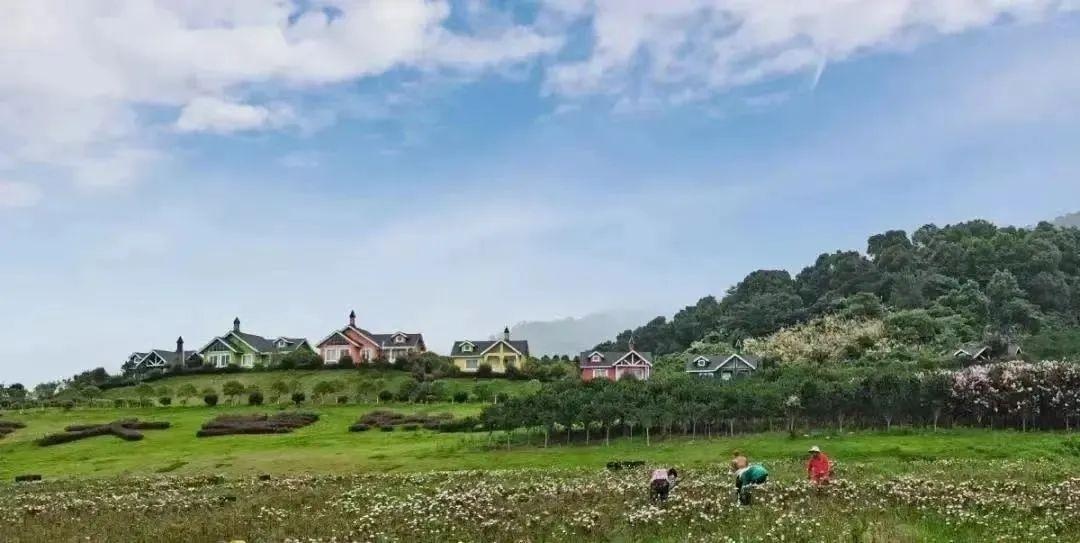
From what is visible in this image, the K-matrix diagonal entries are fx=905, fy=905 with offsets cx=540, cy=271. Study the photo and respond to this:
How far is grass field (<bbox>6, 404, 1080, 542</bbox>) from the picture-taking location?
64.7 feet

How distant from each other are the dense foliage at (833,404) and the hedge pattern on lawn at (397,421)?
13350 mm

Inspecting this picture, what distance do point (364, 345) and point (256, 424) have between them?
220 feet

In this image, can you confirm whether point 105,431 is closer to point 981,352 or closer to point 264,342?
point 264,342

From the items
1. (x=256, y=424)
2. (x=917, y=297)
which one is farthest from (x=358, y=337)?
(x=917, y=297)

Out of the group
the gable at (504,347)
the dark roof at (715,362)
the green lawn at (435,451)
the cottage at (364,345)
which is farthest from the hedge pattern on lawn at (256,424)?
the dark roof at (715,362)

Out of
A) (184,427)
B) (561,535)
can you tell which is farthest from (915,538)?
(184,427)

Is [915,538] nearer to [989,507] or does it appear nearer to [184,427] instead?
[989,507]

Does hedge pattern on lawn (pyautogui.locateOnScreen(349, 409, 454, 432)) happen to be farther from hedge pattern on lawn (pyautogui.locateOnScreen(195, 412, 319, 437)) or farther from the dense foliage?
the dense foliage

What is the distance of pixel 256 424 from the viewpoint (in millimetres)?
73188

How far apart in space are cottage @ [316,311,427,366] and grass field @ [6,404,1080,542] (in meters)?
77.3

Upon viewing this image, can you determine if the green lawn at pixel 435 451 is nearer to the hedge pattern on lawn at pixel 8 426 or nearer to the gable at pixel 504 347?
the hedge pattern on lawn at pixel 8 426

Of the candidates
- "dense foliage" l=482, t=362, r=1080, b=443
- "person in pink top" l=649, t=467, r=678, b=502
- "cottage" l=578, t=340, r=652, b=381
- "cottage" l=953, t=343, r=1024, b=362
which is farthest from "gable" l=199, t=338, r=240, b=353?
"person in pink top" l=649, t=467, r=678, b=502

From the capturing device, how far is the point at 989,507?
20578mm

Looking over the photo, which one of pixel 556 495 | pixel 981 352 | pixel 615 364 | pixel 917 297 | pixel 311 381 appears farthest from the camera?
pixel 917 297
